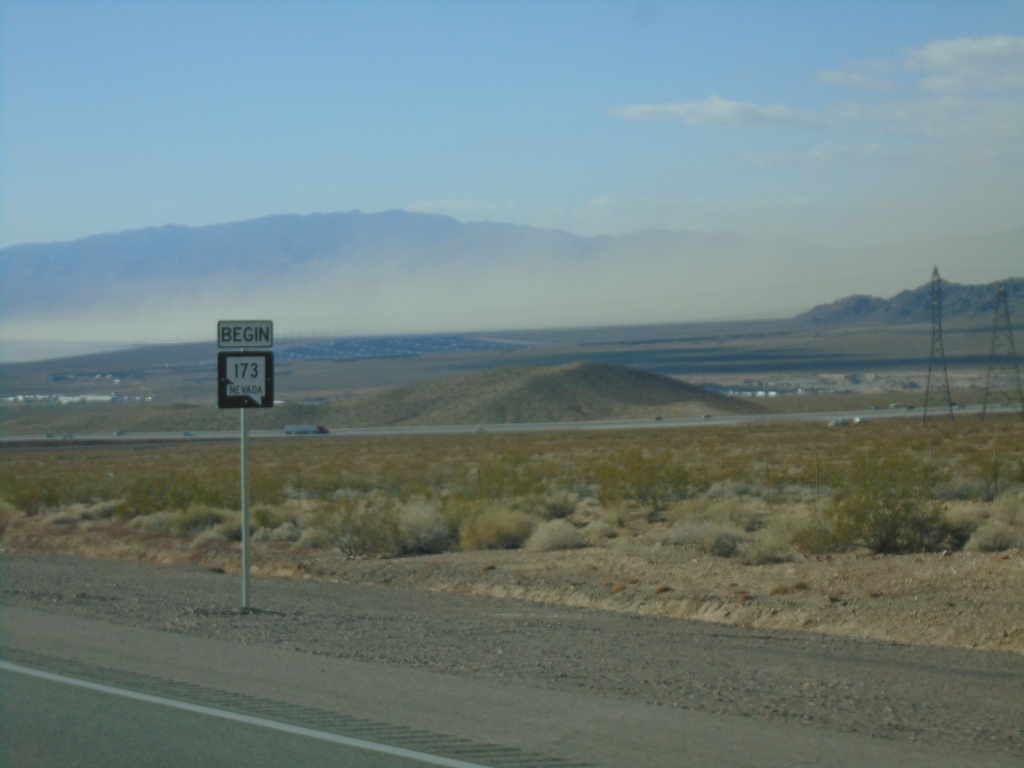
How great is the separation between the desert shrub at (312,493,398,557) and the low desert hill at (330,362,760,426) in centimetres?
7807

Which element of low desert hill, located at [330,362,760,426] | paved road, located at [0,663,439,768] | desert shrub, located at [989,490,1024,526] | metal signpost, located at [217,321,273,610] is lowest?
low desert hill, located at [330,362,760,426]

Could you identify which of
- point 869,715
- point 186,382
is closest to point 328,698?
point 869,715

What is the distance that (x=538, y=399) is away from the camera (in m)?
112

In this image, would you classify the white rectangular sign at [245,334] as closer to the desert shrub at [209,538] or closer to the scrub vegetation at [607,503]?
the scrub vegetation at [607,503]

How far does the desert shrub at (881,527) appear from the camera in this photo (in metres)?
21.0

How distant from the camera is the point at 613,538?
25844 mm

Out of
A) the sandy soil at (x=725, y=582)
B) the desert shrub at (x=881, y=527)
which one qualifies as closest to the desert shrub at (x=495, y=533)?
the sandy soil at (x=725, y=582)

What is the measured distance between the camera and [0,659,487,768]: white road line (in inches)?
318

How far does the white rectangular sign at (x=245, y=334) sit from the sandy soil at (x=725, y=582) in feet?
22.4

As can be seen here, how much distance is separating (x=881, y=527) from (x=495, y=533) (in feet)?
28.5

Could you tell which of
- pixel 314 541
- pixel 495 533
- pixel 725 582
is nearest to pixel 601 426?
pixel 314 541

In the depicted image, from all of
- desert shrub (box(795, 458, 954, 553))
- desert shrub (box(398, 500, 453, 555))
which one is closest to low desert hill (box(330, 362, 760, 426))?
desert shrub (box(398, 500, 453, 555))

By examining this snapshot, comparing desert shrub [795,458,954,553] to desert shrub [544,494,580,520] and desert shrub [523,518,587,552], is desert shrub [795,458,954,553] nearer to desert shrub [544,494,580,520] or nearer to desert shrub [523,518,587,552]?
desert shrub [523,518,587,552]

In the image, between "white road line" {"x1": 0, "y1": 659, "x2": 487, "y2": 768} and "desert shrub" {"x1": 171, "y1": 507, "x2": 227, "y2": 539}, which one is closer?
"white road line" {"x1": 0, "y1": 659, "x2": 487, "y2": 768}
